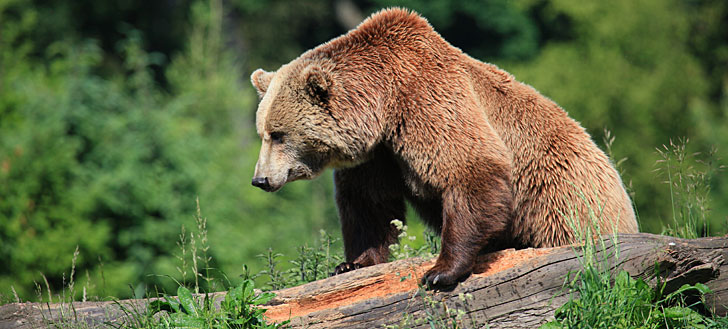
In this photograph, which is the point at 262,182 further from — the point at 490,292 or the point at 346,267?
the point at 490,292

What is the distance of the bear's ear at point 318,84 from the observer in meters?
4.66

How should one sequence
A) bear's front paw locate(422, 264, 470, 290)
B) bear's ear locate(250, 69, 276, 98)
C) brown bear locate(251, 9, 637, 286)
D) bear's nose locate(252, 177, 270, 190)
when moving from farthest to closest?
bear's ear locate(250, 69, 276, 98) → bear's nose locate(252, 177, 270, 190) → brown bear locate(251, 9, 637, 286) → bear's front paw locate(422, 264, 470, 290)

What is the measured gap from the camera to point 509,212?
175 inches

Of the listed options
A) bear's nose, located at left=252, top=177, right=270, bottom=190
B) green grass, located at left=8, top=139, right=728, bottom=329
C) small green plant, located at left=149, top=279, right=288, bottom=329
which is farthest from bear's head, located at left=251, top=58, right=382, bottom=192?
small green plant, located at left=149, top=279, right=288, bottom=329

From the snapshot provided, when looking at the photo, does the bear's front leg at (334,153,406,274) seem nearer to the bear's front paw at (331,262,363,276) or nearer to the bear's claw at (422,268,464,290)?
the bear's front paw at (331,262,363,276)

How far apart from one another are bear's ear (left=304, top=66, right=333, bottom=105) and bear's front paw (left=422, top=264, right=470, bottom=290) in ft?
4.32

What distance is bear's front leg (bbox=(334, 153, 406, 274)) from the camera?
5.07 metres

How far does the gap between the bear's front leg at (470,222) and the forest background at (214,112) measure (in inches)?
49.4

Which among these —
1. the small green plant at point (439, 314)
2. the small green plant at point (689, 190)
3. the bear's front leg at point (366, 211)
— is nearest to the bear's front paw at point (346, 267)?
the bear's front leg at point (366, 211)

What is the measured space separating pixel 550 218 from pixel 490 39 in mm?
21229

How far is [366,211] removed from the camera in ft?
17.0

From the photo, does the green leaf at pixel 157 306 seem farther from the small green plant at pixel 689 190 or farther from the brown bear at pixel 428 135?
the small green plant at pixel 689 190

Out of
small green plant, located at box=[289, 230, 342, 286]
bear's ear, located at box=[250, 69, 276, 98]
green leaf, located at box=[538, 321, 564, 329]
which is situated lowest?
green leaf, located at box=[538, 321, 564, 329]

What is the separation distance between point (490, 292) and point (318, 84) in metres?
1.65
